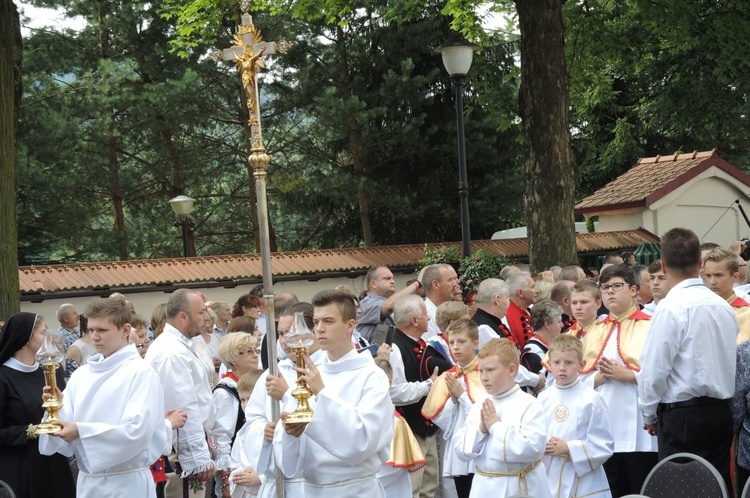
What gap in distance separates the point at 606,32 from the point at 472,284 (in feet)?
27.4

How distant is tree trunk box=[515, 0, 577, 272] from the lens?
14797mm

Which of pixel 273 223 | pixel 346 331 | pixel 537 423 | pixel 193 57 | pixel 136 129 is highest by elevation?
pixel 193 57

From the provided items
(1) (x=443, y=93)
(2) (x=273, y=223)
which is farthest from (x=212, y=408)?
(2) (x=273, y=223)

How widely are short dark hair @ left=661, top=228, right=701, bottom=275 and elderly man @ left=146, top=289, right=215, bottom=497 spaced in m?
3.30

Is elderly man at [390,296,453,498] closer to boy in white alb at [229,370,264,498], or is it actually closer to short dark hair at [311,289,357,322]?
boy in white alb at [229,370,264,498]

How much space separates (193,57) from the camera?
25672 millimetres

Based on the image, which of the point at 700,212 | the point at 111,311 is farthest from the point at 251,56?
the point at 700,212

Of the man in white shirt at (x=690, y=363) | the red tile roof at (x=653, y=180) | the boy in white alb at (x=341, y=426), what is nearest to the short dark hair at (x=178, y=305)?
the boy in white alb at (x=341, y=426)

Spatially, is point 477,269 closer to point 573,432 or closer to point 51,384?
point 573,432

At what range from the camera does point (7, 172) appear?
11336 mm

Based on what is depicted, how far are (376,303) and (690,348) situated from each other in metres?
3.73

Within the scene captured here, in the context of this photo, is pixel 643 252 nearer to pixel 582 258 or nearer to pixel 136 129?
pixel 582 258

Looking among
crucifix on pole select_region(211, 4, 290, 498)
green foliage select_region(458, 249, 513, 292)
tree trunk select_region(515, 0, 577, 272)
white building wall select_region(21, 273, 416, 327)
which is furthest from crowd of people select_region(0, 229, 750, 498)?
white building wall select_region(21, 273, 416, 327)

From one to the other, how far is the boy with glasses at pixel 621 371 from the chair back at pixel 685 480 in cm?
179
